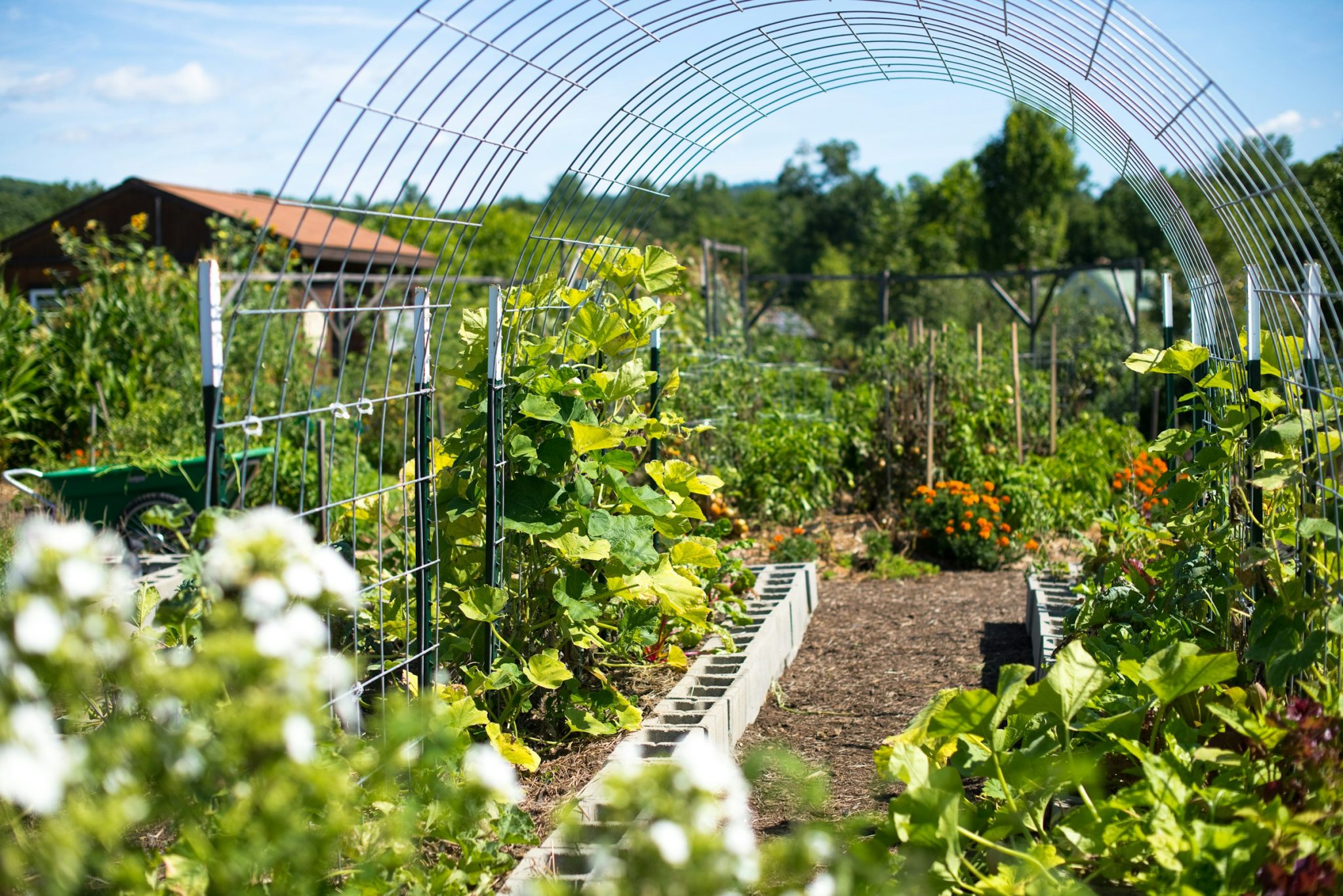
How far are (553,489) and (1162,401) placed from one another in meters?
8.67

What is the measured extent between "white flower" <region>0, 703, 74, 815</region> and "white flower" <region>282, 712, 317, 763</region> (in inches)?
9.7

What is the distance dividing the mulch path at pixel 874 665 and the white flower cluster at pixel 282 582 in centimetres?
177

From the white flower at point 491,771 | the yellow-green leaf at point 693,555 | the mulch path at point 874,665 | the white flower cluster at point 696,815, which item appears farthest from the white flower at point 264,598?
the yellow-green leaf at point 693,555

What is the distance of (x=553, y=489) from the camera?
3049 mm

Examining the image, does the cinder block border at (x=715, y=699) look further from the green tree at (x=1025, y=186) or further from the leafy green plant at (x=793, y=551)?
the green tree at (x=1025, y=186)

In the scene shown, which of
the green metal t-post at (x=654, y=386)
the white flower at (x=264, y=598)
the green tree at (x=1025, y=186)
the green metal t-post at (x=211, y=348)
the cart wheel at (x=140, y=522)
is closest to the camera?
the white flower at (x=264, y=598)

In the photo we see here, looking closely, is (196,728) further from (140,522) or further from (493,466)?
(140,522)

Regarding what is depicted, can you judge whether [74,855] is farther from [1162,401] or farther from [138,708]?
[1162,401]

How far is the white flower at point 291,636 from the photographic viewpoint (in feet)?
4.20

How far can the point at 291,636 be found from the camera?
131cm

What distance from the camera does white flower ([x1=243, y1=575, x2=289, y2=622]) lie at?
1346 millimetres

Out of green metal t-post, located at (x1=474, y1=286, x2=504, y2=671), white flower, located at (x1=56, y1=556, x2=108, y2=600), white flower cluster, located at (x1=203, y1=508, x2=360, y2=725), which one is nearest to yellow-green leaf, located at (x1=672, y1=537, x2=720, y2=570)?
green metal t-post, located at (x1=474, y1=286, x2=504, y2=671)

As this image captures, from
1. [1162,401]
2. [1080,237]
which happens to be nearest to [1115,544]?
[1162,401]

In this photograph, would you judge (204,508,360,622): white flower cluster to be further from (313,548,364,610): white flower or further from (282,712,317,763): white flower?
(282,712,317,763): white flower
